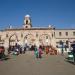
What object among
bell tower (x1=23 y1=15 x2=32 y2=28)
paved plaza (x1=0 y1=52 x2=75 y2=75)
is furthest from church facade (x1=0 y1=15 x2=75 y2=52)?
paved plaza (x1=0 y1=52 x2=75 y2=75)

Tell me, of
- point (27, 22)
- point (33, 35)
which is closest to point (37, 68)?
point (33, 35)

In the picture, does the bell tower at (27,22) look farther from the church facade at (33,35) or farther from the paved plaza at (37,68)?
the paved plaza at (37,68)

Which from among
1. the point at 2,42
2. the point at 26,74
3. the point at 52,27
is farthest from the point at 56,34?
the point at 26,74

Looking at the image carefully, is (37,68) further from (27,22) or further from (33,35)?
(27,22)

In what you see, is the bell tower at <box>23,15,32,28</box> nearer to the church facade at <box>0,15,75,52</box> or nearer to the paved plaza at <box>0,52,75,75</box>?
the church facade at <box>0,15,75,52</box>

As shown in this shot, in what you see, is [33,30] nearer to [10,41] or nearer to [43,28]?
[43,28]

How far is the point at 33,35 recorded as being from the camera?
75.8 metres

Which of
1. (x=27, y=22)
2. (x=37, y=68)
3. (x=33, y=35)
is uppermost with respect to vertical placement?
(x=27, y=22)

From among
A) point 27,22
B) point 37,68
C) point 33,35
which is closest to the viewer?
point 37,68

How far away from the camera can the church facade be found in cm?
7450

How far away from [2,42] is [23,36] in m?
8.23

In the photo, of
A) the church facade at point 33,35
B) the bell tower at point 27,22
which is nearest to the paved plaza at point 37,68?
the church facade at point 33,35

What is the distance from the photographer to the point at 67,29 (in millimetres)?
78312

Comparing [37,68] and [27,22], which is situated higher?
[27,22]
